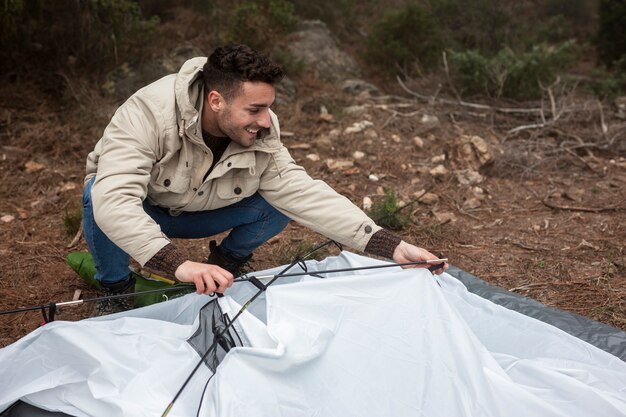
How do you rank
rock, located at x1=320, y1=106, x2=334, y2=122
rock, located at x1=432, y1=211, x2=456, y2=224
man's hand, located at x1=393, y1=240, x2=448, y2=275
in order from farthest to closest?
rock, located at x1=320, y1=106, x2=334, y2=122
rock, located at x1=432, y1=211, x2=456, y2=224
man's hand, located at x1=393, y1=240, x2=448, y2=275

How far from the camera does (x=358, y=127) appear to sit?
4641 millimetres

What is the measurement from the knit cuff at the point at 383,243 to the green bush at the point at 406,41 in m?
4.56

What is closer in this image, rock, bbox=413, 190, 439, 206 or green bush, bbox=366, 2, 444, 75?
rock, bbox=413, 190, 439, 206

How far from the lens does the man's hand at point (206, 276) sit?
64.9 inches

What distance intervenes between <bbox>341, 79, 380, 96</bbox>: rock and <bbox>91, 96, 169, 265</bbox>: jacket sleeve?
3816 mm

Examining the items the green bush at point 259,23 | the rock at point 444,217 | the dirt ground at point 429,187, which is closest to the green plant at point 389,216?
the dirt ground at point 429,187

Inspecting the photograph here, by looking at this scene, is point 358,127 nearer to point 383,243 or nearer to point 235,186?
point 235,186

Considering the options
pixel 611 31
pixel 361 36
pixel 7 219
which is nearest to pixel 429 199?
pixel 7 219

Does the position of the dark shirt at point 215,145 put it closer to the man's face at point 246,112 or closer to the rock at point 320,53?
the man's face at point 246,112

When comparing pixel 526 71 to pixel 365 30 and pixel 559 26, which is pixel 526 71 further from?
pixel 559 26

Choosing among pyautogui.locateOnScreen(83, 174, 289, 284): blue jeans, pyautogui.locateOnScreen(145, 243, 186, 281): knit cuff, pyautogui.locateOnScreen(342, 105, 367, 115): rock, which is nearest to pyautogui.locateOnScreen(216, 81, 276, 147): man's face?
pyautogui.locateOnScreen(83, 174, 289, 284): blue jeans

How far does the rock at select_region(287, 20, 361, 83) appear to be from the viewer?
5938mm

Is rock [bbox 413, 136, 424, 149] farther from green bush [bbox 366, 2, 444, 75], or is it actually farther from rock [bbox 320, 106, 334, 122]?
green bush [bbox 366, 2, 444, 75]

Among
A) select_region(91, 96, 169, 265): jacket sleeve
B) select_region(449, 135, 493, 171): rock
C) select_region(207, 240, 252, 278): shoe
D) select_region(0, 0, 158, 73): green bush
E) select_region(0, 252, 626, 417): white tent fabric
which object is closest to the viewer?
select_region(0, 252, 626, 417): white tent fabric
